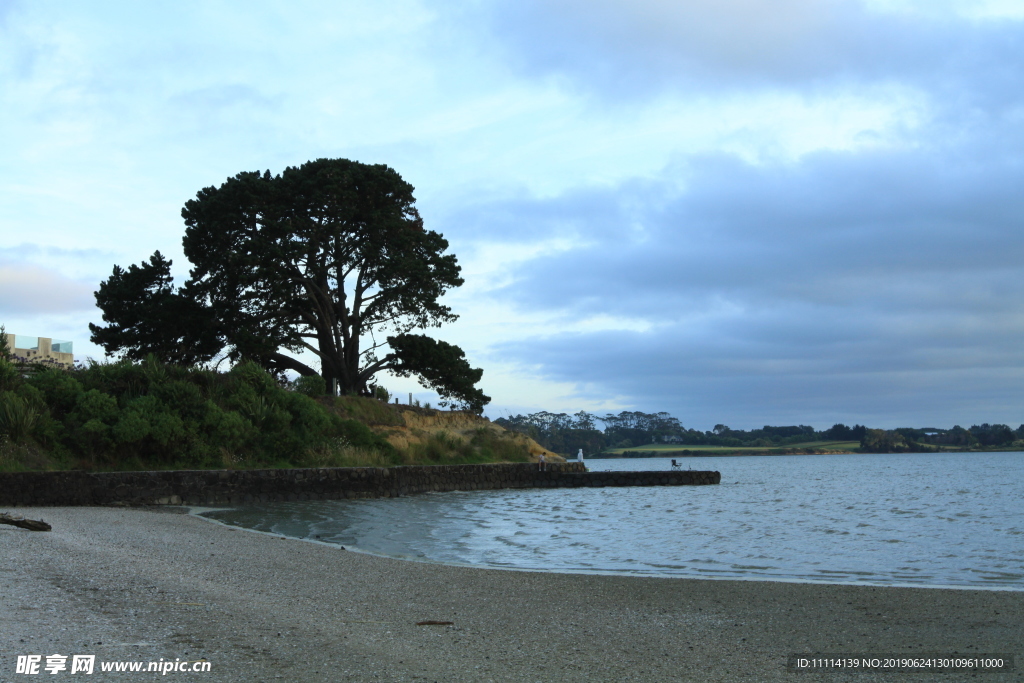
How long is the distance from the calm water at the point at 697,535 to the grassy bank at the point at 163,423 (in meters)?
3.47

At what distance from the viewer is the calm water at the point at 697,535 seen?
11.4 metres

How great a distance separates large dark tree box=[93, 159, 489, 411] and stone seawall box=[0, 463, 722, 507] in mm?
6017

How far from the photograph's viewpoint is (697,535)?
16.4 metres

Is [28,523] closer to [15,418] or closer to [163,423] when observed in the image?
[15,418]

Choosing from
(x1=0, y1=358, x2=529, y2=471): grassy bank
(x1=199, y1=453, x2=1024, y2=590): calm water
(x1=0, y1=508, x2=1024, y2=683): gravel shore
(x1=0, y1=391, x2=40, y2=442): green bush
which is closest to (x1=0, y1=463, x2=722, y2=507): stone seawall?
(x1=199, y1=453, x2=1024, y2=590): calm water

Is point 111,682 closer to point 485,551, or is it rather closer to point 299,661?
point 299,661

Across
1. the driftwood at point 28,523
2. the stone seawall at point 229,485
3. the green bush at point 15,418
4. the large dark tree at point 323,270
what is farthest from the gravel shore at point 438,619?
the large dark tree at point 323,270

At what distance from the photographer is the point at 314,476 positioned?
2398 cm

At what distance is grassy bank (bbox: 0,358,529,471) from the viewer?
20.8 metres

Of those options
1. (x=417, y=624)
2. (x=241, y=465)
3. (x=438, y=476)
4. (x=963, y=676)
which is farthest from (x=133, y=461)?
(x=963, y=676)

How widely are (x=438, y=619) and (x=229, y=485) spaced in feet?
55.3

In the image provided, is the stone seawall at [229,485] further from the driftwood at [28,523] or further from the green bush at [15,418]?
the driftwood at [28,523]

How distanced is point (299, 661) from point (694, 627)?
328 cm

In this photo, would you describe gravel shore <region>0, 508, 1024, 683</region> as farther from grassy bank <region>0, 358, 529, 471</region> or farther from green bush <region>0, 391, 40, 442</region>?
grassy bank <region>0, 358, 529, 471</region>
